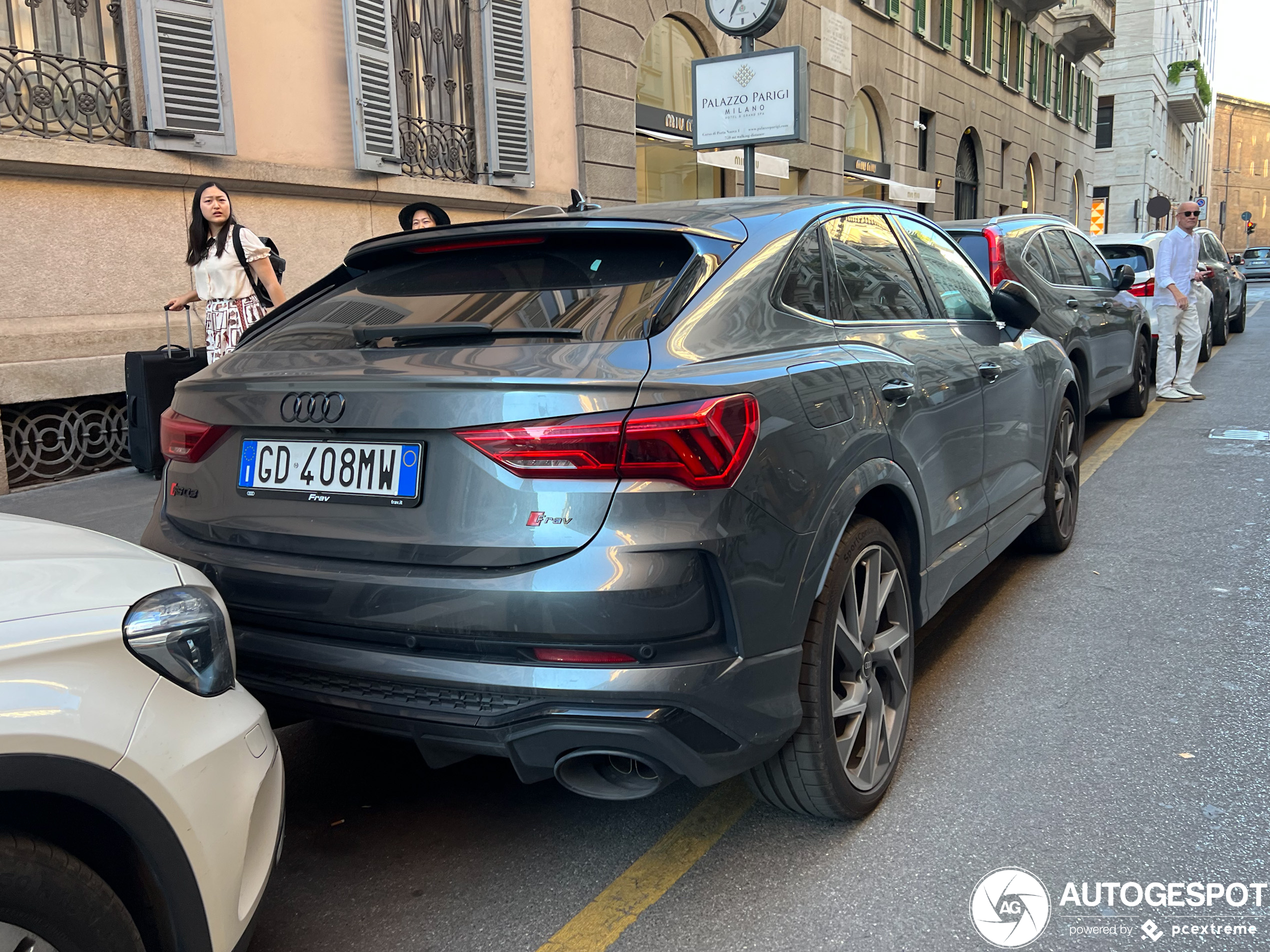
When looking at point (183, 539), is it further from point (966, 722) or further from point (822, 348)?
point (966, 722)

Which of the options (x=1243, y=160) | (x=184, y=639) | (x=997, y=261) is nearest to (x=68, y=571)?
(x=184, y=639)

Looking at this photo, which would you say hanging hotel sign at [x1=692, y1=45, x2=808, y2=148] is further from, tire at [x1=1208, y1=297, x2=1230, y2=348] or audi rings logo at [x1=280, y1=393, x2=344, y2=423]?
tire at [x1=1208, y1=297, x2=1230, y2=348]

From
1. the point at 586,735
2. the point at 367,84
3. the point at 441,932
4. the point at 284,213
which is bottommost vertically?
the point at 441,932

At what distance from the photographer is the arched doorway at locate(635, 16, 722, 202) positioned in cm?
1371

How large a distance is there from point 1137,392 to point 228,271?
7.37 metres

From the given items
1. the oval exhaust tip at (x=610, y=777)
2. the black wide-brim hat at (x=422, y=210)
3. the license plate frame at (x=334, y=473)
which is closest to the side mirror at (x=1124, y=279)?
the black wide-brim hat at (x=422, y=210)

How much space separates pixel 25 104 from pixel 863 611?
666 centimetres

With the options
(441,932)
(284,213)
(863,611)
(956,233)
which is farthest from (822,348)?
(284,213)

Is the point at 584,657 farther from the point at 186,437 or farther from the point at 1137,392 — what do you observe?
the point at 1137,392

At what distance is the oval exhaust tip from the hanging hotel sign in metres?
6.69

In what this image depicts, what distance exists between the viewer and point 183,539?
2.61 metres

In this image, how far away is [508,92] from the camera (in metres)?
10.7

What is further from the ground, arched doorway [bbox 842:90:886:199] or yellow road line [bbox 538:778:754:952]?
arched doorway [bbox 842:90:886:199]

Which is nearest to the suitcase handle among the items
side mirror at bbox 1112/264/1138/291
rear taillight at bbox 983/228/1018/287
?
rear taillight at bbox 983/228/1018/287
